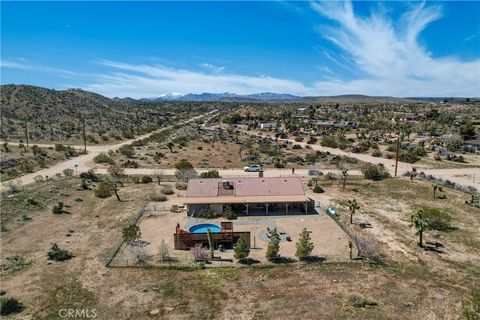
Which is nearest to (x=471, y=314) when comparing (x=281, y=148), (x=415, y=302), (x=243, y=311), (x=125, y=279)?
(x=415, y=302)

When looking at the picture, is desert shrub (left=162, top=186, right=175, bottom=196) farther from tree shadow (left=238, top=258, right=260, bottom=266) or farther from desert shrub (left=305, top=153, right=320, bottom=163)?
desert shrub (left=305, top=153, right=320, bottom=163)

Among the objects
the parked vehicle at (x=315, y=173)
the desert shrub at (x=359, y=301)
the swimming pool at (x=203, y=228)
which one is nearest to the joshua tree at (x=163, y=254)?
the swimming pool at (x=203, y=228)

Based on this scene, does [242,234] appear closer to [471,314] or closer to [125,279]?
[125,279]

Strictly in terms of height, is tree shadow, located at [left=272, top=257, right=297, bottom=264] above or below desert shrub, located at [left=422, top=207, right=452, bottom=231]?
below

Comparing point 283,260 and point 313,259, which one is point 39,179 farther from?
point 313,259

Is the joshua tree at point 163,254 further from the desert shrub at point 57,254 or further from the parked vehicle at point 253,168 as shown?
the parked vehicle at point 253,168

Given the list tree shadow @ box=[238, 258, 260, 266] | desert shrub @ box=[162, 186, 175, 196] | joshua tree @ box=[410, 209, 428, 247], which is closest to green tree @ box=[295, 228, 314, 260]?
tree shadow @ box=[238, 258, 260, 266]
